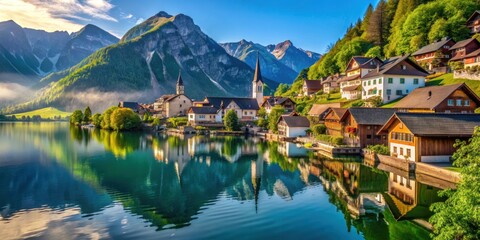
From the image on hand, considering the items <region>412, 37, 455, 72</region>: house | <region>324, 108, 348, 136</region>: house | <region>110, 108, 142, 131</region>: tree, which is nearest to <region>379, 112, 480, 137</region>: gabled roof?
<region>324, 108, 348, 136</region>: house

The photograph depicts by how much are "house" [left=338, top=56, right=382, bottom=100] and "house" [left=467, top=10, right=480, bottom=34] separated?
21378 millimetres

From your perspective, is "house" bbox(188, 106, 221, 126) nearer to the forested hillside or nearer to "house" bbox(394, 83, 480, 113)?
the forested hillside

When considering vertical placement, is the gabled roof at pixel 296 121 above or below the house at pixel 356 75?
below

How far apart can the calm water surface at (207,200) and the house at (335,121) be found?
14.1 metres

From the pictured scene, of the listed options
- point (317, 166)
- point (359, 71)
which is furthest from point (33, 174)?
point (359, 71)

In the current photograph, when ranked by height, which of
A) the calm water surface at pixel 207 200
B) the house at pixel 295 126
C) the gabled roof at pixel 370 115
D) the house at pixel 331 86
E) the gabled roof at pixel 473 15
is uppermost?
the gabled roof at pixel 473 15

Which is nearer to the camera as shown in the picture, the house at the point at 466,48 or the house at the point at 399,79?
the house at the point at 399,79

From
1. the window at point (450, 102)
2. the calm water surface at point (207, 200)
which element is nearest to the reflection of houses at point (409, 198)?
the calm water surface at point (207, 200)

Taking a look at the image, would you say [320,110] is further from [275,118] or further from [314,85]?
[314,85]

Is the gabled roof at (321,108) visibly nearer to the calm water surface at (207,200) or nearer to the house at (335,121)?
the house at (335,121)

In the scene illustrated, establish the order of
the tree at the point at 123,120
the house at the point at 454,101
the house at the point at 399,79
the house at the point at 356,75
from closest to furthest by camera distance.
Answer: the house at the point at 454,101
the house at the point at 399,79
the house at the point at 356,75
the tree at the point at 123,120

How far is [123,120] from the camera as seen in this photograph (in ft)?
348

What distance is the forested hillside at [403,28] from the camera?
8394 cm

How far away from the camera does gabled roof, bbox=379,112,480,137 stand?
3512 centimetres
